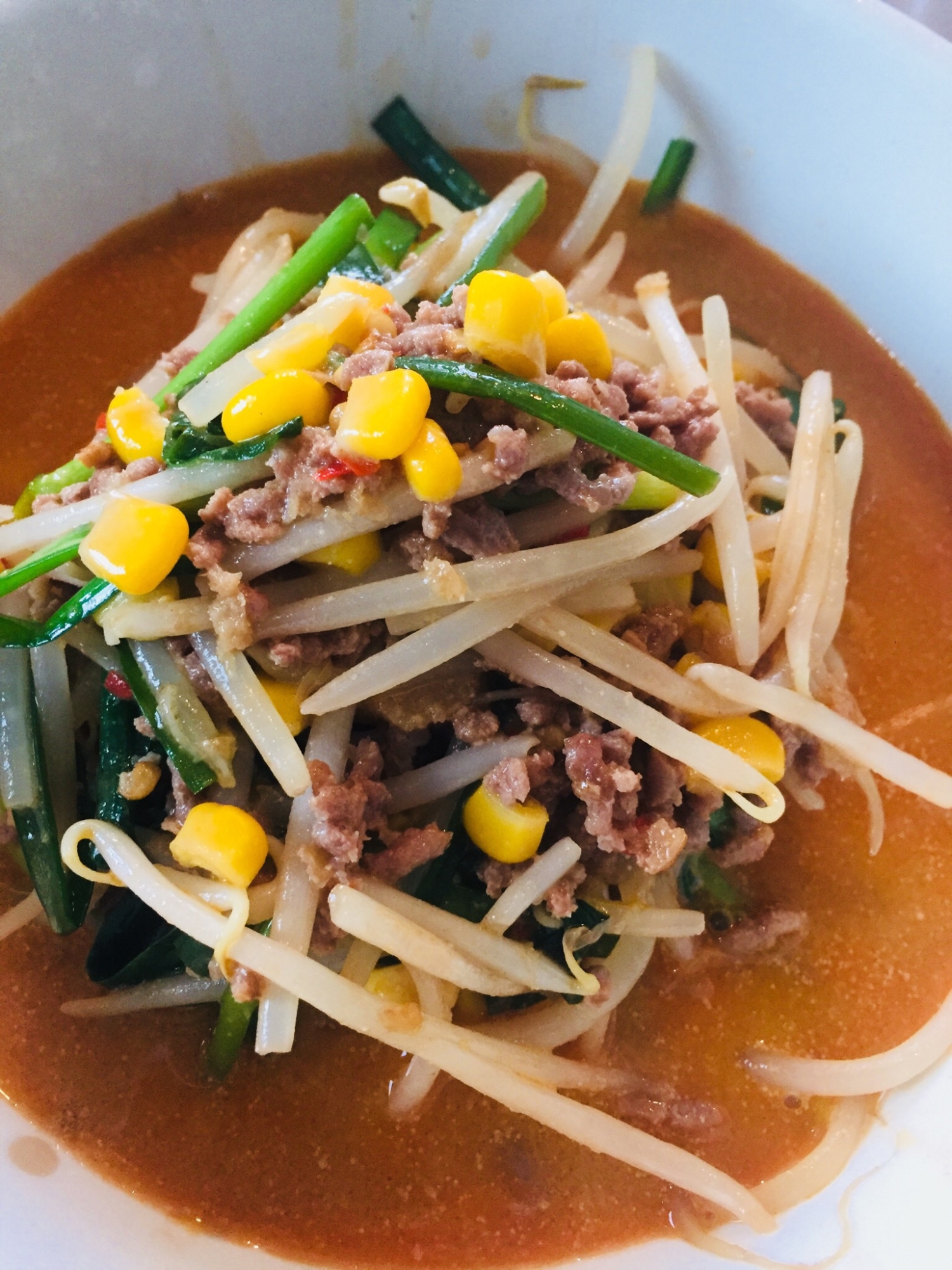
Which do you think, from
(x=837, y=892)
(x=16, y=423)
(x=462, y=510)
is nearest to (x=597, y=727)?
(x=462, y=510)

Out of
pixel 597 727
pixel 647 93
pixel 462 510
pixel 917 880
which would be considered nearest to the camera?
pixel 462 510

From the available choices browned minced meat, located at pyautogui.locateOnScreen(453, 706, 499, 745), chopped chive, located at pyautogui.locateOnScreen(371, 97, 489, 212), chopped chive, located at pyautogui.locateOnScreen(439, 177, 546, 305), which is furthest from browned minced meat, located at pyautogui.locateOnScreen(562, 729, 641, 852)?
chopped chive, located at pyautogui.locateOnScreen(371, 97, 489, 212)

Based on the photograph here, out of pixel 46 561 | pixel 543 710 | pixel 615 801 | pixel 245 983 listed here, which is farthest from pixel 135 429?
pixel 615 801

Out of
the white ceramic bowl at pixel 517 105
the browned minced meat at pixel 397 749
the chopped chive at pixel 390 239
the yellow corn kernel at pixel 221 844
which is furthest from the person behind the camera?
the chopped chive at pixel 390 239

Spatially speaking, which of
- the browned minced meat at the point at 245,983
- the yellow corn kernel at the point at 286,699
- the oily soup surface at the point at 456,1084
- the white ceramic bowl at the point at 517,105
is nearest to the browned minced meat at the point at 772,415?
the oily soup surface at the point at 456,1084

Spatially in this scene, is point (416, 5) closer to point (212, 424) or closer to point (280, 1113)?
point (212, 424)

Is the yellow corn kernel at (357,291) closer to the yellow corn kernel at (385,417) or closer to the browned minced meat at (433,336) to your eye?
the browned minced meat at (433,336)

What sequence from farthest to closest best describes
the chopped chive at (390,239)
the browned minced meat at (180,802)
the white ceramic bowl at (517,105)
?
the chopped chive at (390,239) < the white ceramic bowl at (517,105) < the browned minced meat at (180,802)
